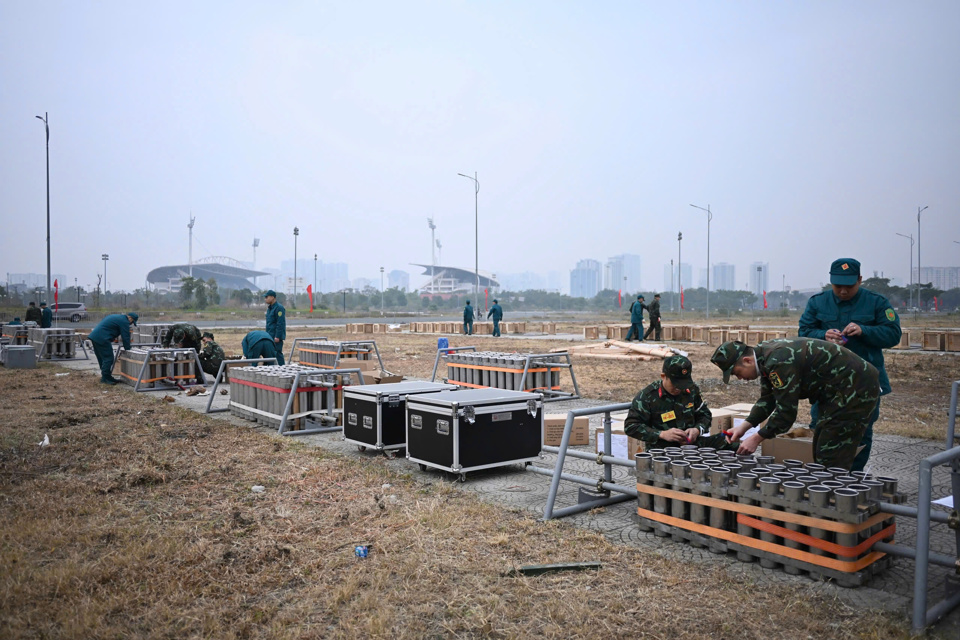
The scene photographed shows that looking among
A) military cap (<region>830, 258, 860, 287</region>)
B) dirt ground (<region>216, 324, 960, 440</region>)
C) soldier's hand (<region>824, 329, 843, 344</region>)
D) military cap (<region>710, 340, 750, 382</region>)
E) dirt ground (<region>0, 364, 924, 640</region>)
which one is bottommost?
dirt ground (<region>0, 364, 924, 640</region>)

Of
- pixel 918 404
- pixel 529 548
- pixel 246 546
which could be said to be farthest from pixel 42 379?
pixel 918 404

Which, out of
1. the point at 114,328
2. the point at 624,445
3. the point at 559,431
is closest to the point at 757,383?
the point at 559,431

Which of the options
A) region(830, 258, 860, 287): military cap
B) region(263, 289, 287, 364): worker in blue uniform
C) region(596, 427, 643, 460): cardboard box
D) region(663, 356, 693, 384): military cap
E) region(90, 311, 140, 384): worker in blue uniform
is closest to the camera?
region(830, 258, 860, 287): military cap

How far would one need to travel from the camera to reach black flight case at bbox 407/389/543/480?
729 centimetres

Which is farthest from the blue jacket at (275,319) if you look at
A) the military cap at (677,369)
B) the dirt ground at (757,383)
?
the military cap at (677,369)

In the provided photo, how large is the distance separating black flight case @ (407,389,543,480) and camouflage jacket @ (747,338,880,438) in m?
3.11

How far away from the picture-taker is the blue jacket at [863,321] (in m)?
5.82

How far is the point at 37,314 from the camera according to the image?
31812 mm

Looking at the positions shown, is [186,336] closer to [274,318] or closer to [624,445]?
[274,318]

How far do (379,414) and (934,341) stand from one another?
25.4 m

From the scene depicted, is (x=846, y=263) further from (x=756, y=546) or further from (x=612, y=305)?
(x=612, y=305)

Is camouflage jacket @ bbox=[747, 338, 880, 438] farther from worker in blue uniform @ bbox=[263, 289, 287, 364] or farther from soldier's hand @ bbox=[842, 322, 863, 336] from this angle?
worker in blue uniform @ bbox=[263, 289, 287, 364]

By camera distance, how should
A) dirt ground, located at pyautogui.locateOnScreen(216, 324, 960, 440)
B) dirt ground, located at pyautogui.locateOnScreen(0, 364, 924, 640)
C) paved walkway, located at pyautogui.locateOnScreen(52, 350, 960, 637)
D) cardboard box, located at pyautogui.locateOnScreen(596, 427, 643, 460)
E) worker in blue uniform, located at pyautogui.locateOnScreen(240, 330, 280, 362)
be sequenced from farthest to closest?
worker in blue uniform, located at pyautogui.locateOnScreen(240, 330, 280, 362), dirt ground, located at pyautogui.locateOnScreen(216, 324, 960, 440), cardboard box, located at pyautogui.locateOnScreen(596, 427, 643, 460), paved walkway, located at pyautogui.locateOnScreen(52, 350, 960, 637), dirt ground, located at pyautogui.locateOnScreen(0, 364, 924, 640)

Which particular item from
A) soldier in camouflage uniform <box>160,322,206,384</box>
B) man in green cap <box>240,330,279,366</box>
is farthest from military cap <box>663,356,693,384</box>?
soldier in camouflage uniform <box>160,322,206,384</box>
